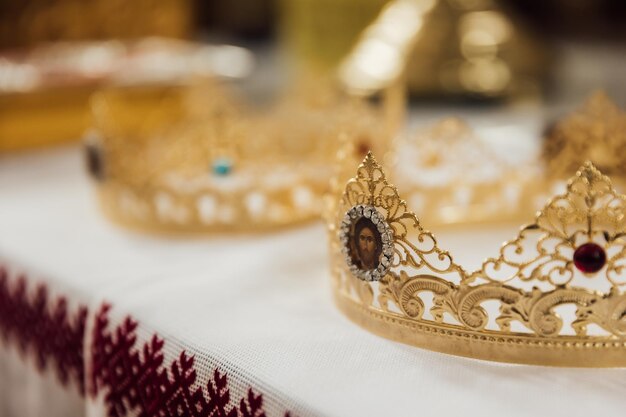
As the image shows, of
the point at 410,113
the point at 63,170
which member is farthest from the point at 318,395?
the point at 410,113

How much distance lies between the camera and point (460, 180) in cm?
115

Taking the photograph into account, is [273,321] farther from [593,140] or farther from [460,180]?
[593,140]

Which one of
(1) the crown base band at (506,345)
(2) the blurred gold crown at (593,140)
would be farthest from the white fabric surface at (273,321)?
(2) the blurred gold crown at (593,140)

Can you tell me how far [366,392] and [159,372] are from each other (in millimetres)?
233

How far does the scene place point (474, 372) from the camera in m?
0.68

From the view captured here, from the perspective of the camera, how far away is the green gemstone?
1151mm

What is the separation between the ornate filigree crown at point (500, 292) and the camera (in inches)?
26.5

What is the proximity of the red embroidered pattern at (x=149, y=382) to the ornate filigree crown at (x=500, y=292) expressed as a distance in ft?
0.50

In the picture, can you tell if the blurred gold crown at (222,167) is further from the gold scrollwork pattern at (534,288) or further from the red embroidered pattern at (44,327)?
the gold scrollwork pattern at (534,288)

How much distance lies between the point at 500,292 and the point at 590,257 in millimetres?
77

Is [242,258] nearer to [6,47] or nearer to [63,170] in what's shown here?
[63,170]

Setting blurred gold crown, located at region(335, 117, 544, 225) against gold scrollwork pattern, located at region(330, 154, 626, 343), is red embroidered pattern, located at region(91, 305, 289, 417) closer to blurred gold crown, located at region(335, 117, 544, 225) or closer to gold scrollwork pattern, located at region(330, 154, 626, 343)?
gold scrollwork pattern, located at region(330, 154, 626, 343)

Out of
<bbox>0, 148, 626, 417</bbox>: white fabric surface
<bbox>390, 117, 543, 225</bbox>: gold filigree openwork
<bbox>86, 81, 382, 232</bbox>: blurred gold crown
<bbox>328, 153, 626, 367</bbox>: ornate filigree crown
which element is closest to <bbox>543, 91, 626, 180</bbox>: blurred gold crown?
<bbox>390, 117, 543, 225</bbox>: gold filigree openwork

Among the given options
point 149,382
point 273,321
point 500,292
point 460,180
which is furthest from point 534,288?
point 460,180
